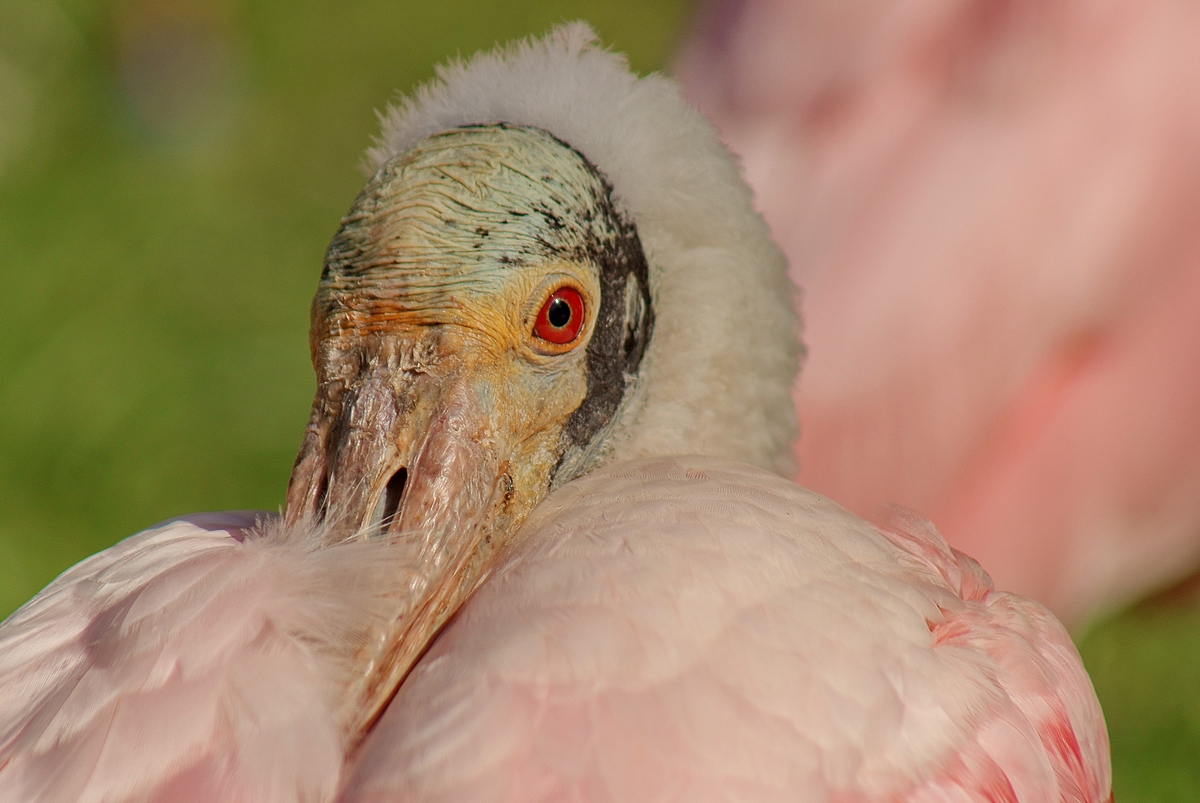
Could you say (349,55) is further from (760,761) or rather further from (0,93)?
(760,761)

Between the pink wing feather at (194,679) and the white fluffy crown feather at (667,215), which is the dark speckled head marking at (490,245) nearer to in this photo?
the white fluffy crown feather at (667,215)

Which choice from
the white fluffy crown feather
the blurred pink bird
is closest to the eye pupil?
the white fluffy crown feather

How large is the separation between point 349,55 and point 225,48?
693 mm

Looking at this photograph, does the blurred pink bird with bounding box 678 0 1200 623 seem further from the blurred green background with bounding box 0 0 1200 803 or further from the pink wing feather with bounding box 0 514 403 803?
the pink wing feather with bounding box 0 514 403 803

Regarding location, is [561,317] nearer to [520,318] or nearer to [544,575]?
[520,318]

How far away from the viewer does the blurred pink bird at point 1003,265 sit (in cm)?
251

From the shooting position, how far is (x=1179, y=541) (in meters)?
2.88

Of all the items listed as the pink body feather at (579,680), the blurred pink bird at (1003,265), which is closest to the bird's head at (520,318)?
the pink body feather at (579,680)

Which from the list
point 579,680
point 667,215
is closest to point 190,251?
point 667,215

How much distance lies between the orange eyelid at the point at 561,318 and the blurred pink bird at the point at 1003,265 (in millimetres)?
737

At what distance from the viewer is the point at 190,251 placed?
234 inches

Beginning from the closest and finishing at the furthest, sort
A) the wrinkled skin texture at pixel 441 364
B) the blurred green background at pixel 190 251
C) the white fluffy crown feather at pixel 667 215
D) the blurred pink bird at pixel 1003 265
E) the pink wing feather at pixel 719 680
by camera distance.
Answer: the pink wing feather at pixel 719 680 → the wrinkled skin texture at pixel 441 364 → the white fluffy crown feather at pixel 667 215 → the blurred pink bird at pixel 1003 265 → the blurred green background at pixel 190 251

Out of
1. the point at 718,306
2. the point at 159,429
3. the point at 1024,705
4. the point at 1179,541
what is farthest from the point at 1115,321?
the point at 159,429

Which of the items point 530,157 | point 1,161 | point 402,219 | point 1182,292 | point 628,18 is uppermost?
point 628,18
